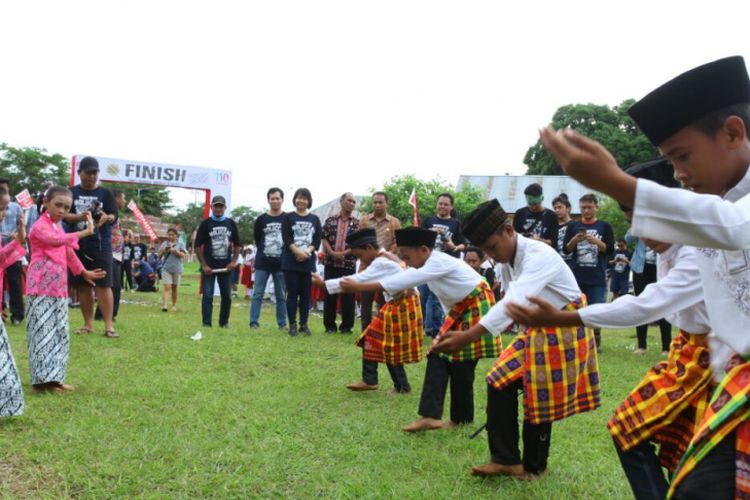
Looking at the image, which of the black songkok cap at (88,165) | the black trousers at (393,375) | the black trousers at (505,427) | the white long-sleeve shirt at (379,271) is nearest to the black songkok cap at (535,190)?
the white long-sleeve shirt at (379,271)

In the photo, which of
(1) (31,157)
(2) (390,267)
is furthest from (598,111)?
(2) (390,267)

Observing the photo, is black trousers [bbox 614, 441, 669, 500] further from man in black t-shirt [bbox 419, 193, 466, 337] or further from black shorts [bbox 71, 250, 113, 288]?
black shorts [bbox 71, 250, 113, 288]

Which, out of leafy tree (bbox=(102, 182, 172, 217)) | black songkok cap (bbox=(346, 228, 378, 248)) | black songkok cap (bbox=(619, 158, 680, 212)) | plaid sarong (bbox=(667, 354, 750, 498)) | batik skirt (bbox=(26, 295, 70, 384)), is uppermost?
leafy tree (bbox=(102, 182, 172, 217))

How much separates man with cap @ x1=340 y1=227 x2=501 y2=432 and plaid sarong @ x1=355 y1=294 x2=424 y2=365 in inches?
29.7

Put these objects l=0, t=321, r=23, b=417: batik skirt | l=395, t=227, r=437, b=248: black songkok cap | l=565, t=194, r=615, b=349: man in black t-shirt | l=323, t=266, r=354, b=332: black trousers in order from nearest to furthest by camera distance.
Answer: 1. l=0, t=321, r=23, b=417: batik skirt
2. l=395, t=227, r=437, b=248: black songkok cap
3. l=565, t=194, r=615, b=349: man in black t-shirt
4. l=323, t=266, r=354, b=332: black trousers

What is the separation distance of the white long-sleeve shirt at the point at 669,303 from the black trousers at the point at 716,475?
66 centimetres

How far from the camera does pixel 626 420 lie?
2.45 metres

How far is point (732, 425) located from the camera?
5.51 ft

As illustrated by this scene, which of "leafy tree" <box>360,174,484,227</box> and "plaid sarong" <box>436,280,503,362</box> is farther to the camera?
"leafy tree" <box>360,174,484,227</box>

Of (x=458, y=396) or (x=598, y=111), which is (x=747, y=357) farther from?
(x=598, y=111)

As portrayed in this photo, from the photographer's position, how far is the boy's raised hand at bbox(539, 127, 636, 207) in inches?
56.5

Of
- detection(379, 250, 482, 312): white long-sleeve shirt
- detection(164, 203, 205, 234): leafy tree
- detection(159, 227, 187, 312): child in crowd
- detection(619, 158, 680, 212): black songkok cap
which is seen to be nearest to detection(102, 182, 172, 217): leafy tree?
detection(164, 203, 205, 234): leafy tree

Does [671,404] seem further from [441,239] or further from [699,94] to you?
[441,239]

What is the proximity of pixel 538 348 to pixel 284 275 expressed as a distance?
20.9 ft
